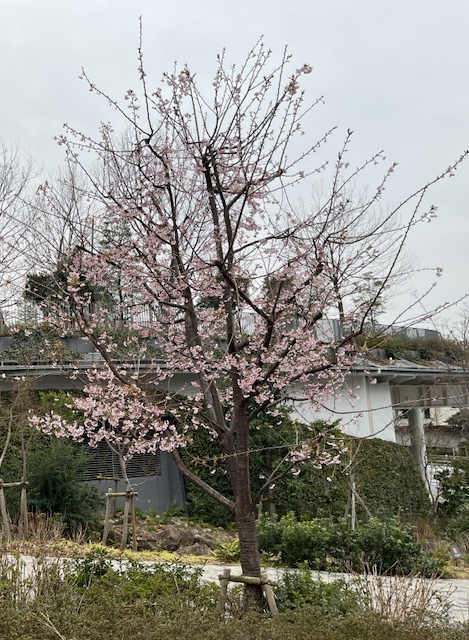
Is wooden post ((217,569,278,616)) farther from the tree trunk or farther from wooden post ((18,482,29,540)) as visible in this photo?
wooden post ((18,482,29,540))

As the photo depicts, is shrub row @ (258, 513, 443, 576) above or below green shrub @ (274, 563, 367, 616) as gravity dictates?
below

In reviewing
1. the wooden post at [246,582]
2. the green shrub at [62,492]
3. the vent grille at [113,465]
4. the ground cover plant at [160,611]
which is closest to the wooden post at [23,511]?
the green shrub at [62,492]

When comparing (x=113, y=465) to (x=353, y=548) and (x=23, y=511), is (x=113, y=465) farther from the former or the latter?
(x=353, y=548)

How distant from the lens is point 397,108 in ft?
20.5

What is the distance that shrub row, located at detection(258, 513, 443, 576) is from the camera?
7855 mm

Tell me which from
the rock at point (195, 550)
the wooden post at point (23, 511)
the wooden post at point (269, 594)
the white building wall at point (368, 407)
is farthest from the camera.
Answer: the white building wall at point (368, 407)

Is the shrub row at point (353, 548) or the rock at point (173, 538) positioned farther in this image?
the rock at point (173, 538)

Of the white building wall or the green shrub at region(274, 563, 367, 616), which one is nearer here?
the green shrub at region(274, 563, 367, 616)

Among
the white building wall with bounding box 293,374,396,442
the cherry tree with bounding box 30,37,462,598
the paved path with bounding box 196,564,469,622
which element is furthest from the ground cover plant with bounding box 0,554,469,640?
the white building wall with bounding box 293,374,396,442

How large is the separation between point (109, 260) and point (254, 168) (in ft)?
4.85

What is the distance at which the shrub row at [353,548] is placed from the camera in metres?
7.86

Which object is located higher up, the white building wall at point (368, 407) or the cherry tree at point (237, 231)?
the cherry tree at point (237, 231)

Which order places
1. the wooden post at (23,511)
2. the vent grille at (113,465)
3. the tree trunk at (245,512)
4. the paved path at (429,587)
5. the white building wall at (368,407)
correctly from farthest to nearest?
1. the white building wall at (368,407)
2. the vent grille at (113,465)
3. the wooden post at (23,511)
4. the paved path at (429,587)
5. the tree trunk at (245,512)

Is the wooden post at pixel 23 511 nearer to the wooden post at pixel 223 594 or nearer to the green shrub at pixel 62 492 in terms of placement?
the green shrub at pixel 62 492
